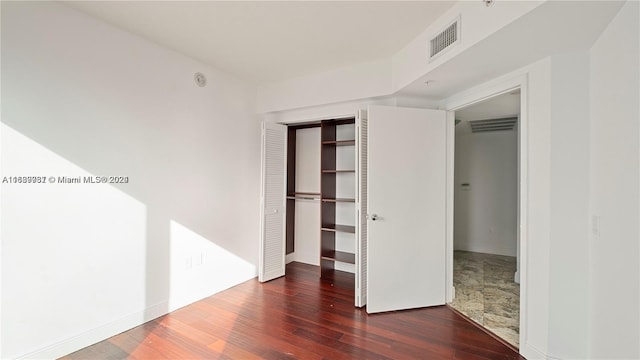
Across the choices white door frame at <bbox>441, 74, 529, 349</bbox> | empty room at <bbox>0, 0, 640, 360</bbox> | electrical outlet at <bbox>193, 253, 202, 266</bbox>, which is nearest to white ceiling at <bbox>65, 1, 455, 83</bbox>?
empty room at <bbox>0, 0, 640, 360</bbox>

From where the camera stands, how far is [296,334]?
7.97 ft

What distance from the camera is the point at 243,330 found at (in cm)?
249

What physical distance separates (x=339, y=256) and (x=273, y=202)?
1.14m

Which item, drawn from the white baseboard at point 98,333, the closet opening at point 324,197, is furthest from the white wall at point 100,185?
the closet opening at point 324,197

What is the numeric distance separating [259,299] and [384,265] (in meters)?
1.39

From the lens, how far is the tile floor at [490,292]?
8.61 ft

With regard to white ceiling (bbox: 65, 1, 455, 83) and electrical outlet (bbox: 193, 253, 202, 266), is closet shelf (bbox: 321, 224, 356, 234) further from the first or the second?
white ceiling (bbox: 65, 1, 455, 83)

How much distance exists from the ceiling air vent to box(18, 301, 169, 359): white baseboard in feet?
16.2

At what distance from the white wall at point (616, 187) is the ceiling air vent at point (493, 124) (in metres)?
2.84

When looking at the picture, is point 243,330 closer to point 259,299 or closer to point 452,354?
point 259,299

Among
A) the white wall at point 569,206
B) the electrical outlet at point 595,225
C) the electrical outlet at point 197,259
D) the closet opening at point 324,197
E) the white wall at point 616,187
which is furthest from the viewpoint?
the closet opening at point 324,197

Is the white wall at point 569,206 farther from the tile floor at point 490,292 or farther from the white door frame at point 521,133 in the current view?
the tile floor at point 490,292

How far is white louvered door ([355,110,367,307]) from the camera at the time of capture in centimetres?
296

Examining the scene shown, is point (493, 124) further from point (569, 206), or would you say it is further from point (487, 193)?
point (569, 206)
